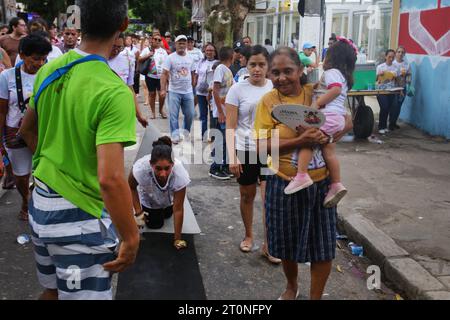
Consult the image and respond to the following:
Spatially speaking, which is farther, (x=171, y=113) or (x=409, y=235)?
(x=171, y=113)

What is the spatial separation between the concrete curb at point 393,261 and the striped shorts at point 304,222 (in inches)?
38.9

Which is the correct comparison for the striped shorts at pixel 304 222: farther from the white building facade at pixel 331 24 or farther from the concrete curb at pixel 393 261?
the white building facade at pixel 331 24

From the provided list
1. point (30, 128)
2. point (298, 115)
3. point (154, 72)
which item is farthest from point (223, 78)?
point (154, 72)

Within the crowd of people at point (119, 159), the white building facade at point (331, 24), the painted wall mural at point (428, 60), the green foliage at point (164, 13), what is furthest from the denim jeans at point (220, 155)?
the green foliage at point (164, 13)

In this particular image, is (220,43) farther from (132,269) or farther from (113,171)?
(113,171)

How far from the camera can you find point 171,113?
8727 millimetres

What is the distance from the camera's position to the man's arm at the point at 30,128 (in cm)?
238

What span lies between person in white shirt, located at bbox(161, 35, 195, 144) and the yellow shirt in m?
5.47

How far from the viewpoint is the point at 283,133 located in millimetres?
3205

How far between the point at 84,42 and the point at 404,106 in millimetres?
10474

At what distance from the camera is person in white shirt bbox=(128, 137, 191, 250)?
4347 millimetres

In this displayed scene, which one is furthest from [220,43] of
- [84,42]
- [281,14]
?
[281,14]

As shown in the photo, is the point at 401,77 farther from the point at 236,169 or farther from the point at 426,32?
the point at 236,169

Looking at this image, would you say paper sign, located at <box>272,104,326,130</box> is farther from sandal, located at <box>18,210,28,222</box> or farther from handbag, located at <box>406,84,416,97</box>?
handbag, located at <box>406,84,416,97</box>
